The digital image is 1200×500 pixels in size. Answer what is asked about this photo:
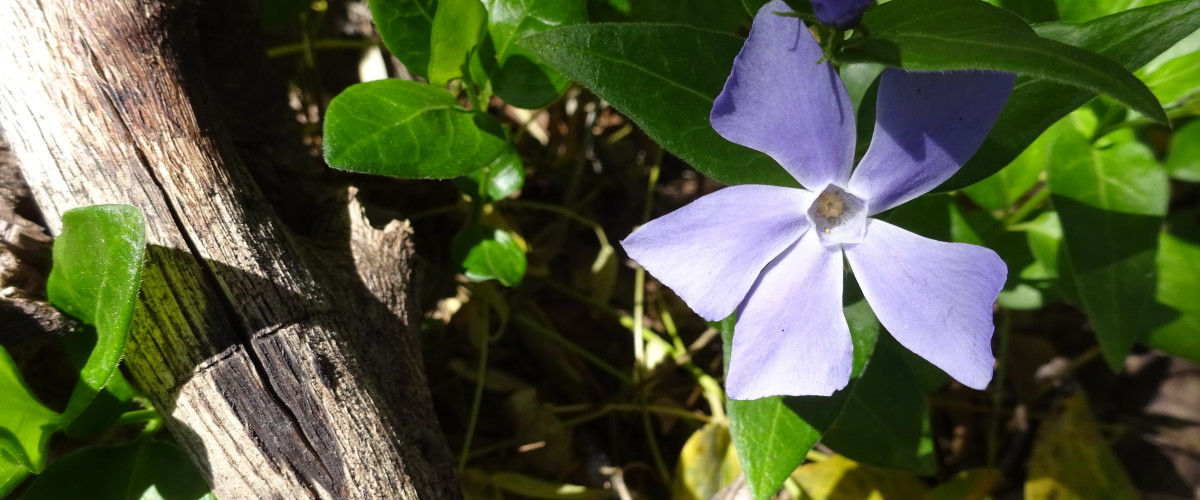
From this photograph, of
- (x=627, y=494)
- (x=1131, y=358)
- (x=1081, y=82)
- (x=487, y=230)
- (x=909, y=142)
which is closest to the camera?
(x=1081, y=82)

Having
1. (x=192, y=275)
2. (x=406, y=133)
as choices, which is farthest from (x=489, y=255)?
(x=192, y=275)

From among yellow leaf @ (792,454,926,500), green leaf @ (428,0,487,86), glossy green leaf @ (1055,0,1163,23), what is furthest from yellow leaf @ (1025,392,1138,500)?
green leaf @ (428,0,487,86)

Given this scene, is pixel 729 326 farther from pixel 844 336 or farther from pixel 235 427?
pixel 235 427

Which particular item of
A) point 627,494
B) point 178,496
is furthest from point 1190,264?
point 178,496

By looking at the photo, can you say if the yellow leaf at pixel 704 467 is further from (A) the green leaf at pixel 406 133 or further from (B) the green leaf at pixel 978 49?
(B) the green leaf at pixel 978 49

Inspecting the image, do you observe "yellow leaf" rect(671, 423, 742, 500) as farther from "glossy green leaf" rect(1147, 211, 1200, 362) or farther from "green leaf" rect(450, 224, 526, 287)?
"glossy green leaf" rect(1147, 211, 1200, 362)

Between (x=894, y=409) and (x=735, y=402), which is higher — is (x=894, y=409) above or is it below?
below
